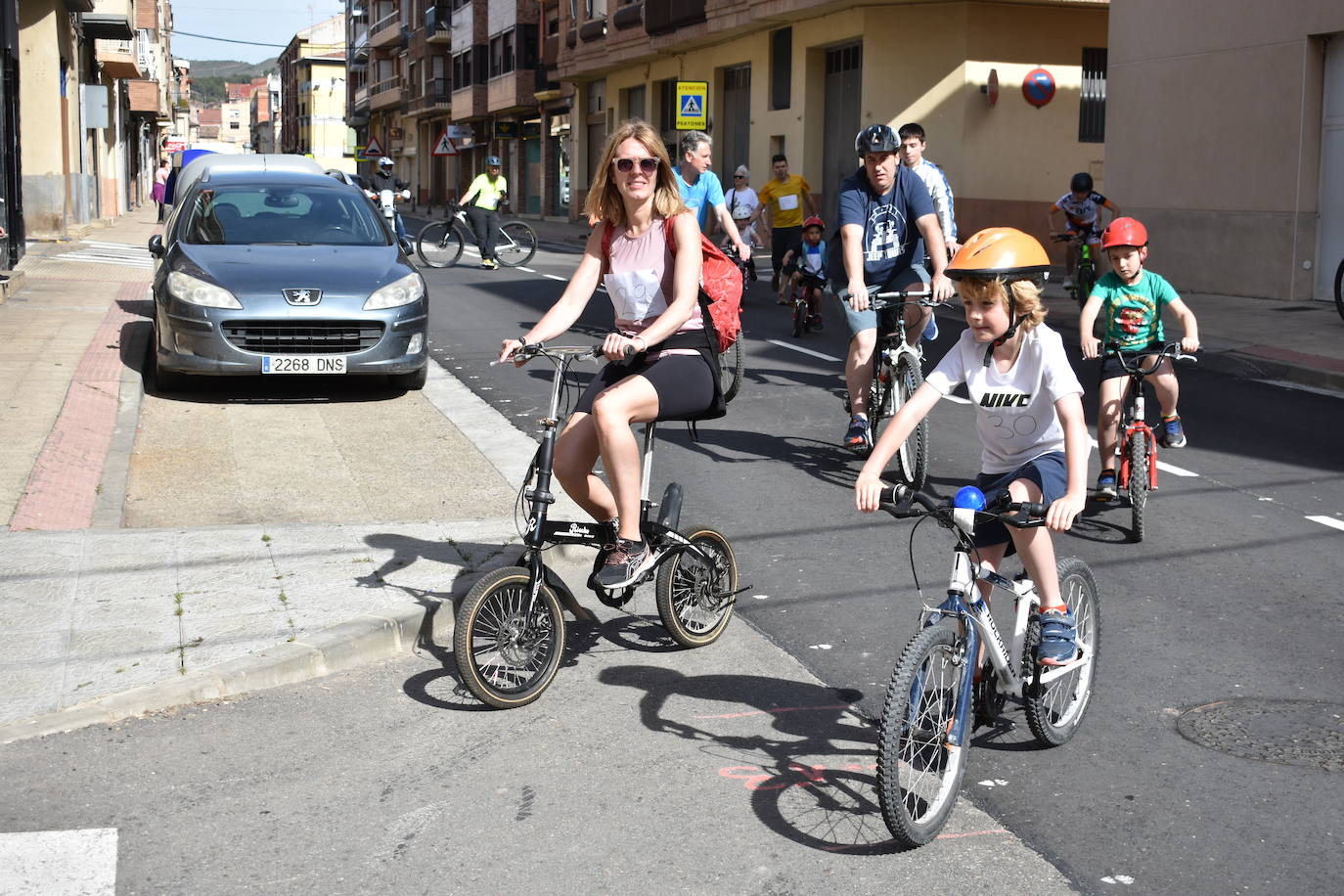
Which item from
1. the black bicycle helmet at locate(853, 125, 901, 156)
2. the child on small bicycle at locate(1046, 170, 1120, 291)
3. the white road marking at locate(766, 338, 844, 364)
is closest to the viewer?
the black bicycle helmet at locate(853, 125, 901, 156)

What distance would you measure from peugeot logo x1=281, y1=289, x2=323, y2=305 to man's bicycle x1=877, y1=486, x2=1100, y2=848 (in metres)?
7.19

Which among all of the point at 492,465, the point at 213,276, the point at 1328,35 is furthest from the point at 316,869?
the point at 1328,35

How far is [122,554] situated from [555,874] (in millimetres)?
3382

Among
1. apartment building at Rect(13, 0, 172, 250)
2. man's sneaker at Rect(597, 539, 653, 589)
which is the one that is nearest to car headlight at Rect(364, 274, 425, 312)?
man's sneaker at Rect(597, 539, 653, 589)

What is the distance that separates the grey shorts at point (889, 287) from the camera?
8.51 meters

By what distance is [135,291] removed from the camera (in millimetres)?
18000

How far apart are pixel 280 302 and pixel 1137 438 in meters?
5.97

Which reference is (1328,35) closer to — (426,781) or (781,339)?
(781,339)

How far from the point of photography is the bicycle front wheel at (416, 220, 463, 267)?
24391 millimetres

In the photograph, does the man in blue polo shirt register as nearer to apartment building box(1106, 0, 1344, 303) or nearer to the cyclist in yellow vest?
apartment building box(1106, 0, 1344, 303)

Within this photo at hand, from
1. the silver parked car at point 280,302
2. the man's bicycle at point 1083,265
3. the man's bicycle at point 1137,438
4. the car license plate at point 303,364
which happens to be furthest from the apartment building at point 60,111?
the man's bicycle at point 1137,438

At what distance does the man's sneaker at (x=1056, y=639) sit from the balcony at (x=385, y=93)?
265 feet

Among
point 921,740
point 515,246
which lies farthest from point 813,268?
point 921,740

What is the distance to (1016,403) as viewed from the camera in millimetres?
4215
